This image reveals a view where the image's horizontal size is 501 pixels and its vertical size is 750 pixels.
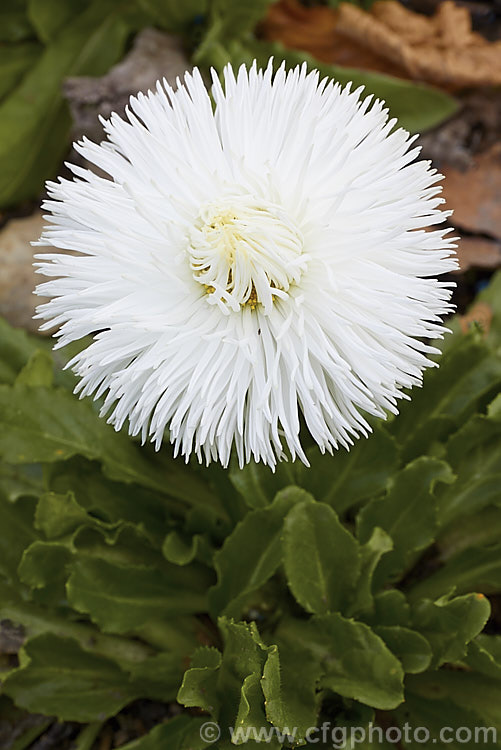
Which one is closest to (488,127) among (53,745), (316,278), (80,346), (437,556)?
(437,556)

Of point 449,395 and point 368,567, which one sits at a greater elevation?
point 449,395

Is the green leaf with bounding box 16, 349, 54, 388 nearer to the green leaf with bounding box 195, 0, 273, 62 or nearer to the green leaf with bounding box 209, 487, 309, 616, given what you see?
the green leaf with bounding box 209, 487, 309, 616

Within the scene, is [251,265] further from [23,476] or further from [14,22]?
[14,22]

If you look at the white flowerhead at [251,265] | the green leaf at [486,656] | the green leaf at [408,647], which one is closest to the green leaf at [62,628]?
the green leaf at [408,647]

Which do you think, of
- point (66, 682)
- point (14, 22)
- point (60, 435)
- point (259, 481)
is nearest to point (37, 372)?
point (60, 435)

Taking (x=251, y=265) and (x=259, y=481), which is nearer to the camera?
(x=251, y=265)

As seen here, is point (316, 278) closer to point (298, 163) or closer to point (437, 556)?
point (298, 163)

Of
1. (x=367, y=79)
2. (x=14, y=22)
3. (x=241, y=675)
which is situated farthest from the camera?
(x=14, y=22)
